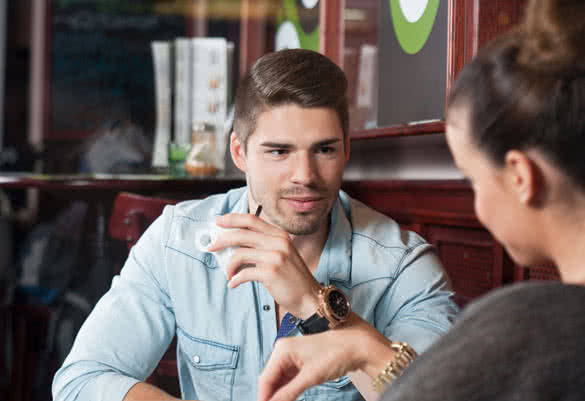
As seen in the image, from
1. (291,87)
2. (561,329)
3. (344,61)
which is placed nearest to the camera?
(561,329)

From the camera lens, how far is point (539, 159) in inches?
22.8

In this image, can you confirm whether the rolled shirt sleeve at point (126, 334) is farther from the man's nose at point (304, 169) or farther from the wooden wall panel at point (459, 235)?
the wooden wall panel at point (459, 235)

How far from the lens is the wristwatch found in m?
0.88

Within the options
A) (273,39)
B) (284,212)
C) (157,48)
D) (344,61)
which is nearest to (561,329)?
(284,212)

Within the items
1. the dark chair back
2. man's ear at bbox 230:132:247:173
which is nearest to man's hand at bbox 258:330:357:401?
man's ear at bbox 230:132:247:173

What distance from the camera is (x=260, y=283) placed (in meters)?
1.18

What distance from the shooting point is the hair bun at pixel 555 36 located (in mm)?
564

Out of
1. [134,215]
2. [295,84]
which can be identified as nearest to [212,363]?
[295,84]

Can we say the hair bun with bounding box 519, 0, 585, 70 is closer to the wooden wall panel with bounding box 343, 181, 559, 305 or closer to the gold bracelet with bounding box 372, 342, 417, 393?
the gold bracelet with bounding box 372, 342, 417, 393

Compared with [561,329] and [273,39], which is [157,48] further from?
[561,329]

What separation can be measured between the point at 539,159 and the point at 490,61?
0.10 metres

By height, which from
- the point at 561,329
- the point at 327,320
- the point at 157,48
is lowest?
the point at 327,320

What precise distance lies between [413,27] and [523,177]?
134cm

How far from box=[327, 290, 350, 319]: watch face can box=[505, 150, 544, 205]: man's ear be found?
13.5 inches
